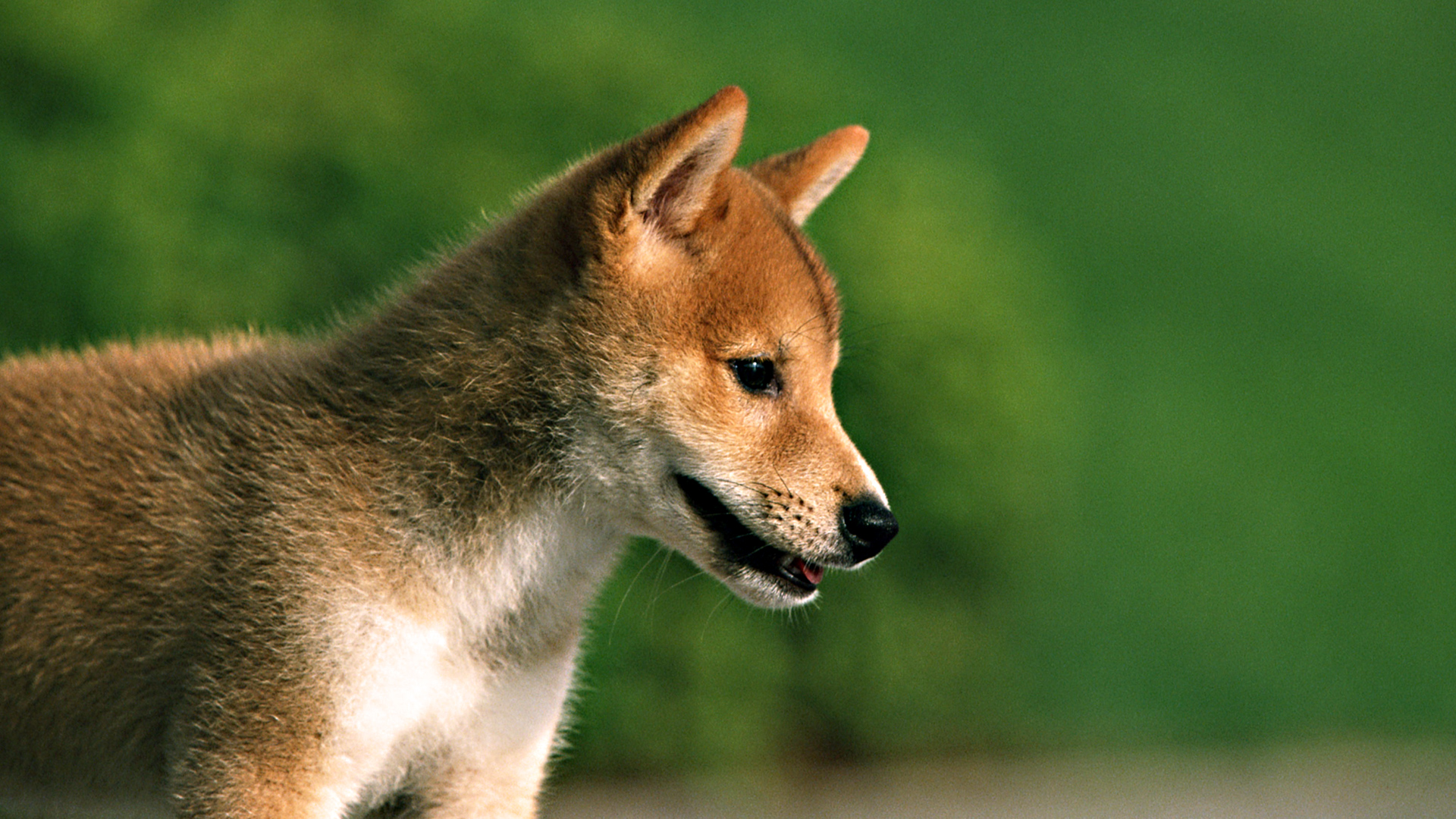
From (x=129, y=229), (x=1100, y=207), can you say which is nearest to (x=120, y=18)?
(x=129, y=229)

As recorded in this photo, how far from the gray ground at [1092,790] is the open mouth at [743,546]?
3327 mm

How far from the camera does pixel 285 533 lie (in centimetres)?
356

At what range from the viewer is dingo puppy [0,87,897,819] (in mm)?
3467

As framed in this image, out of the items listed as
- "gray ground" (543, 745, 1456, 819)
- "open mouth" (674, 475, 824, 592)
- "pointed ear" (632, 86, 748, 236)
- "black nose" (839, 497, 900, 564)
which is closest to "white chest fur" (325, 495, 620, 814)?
"open mouth" (674, 475, 824, 592)

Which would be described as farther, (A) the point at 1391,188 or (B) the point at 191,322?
(A) the point at 1391,188

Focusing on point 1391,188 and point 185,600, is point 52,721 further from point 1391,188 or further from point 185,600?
point 1391,188

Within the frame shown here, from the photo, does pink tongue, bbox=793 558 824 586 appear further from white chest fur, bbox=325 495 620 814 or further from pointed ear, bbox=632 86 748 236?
pointed ear, bbox=632 86 748 236

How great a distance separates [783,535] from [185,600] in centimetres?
140

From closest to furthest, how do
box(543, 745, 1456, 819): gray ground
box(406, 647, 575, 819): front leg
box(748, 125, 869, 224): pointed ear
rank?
box(406, 647, 575, 819): front leg, box(748, 125, 869, 224): pointed ear, box(543, 745, 1456, 819): gray ground

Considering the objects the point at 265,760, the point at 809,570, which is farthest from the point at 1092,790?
the point at 265,760

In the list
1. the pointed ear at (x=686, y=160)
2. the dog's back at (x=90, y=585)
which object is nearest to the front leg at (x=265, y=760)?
the dog's back at (x=90, y=585)

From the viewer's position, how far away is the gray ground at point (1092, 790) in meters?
6.92

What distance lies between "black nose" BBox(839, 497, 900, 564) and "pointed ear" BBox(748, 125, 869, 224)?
0.97 metres

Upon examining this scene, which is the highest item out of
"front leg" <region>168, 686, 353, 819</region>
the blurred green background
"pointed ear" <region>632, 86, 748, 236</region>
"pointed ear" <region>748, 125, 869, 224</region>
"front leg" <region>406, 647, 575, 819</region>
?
the blurred green background
